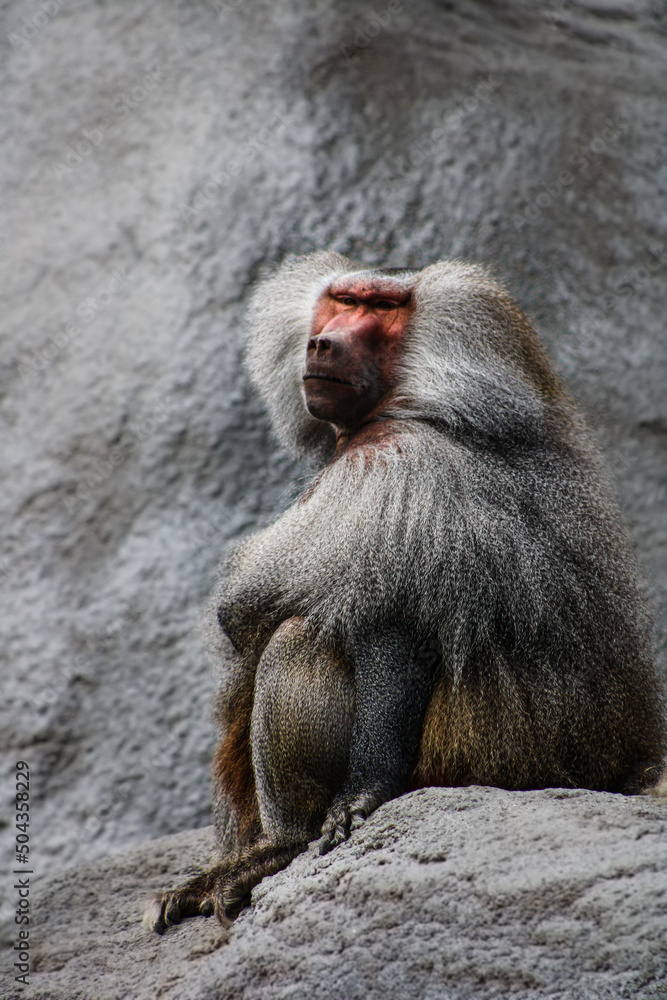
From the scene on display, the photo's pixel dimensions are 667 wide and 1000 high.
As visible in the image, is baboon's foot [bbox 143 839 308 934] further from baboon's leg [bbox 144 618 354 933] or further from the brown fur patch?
the brown fur patch

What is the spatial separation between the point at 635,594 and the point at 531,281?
275cm

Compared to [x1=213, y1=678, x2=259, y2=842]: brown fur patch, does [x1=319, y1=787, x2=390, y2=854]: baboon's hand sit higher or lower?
higher

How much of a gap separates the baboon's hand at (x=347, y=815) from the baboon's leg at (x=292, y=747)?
0.10 m

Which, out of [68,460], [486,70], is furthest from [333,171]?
[68,460]

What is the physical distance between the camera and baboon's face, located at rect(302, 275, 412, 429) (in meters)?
3.37

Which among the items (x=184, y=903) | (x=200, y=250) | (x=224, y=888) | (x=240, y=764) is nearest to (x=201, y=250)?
(x=200, y=250)

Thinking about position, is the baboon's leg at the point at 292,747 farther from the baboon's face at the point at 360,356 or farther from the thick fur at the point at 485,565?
the baboon's face at the point at 360,356

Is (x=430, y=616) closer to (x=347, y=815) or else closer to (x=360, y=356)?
(x=347, y=815)

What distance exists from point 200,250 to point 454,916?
4.15 metres

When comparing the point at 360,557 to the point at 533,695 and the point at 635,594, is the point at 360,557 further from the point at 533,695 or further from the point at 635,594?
the point at 635,594

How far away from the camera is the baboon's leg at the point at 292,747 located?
2.87 metres

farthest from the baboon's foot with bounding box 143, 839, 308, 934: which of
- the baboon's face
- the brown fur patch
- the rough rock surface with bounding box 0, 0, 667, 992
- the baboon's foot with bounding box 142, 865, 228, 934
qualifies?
the rough rock surface with bounding box 0, 0, 667, 992

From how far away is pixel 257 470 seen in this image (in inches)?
212

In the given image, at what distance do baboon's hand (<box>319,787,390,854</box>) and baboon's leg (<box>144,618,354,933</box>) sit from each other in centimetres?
10
